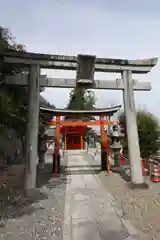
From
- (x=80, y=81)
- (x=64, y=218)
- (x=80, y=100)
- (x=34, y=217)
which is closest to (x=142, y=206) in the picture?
(x=64, y=218)

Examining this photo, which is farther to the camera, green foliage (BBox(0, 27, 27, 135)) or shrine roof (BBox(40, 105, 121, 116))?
shrine roof (BBox(40, 105, 121, 116))

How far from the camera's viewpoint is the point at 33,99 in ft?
24.6

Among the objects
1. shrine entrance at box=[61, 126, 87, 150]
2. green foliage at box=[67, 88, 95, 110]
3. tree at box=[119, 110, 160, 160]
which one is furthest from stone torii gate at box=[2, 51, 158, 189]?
green foliage at box=[67, 88, 95, 110]

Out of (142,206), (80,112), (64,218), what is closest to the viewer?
(64,218)

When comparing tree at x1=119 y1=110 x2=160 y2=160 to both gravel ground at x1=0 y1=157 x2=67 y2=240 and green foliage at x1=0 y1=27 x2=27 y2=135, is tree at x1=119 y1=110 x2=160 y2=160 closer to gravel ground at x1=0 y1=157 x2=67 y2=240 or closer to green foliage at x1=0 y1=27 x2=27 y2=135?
green foliage at x1=0 y1=27 x2=27 y2=135

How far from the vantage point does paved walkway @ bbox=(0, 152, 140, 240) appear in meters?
4.14

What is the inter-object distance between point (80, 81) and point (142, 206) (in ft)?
15.2

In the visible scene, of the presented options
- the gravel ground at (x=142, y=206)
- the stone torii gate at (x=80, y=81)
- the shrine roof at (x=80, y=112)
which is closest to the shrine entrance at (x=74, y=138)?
the shrine roof at (x=80, y=112)

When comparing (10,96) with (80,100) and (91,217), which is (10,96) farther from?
(80,100)

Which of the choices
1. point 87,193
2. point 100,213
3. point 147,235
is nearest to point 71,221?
point 100,213

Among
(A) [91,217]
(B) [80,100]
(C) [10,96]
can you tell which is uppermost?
(B) [80,100]

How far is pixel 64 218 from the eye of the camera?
199 inches

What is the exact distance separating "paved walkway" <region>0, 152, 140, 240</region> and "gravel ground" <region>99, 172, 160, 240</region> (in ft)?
1.06

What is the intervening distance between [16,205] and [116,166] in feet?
31.8
